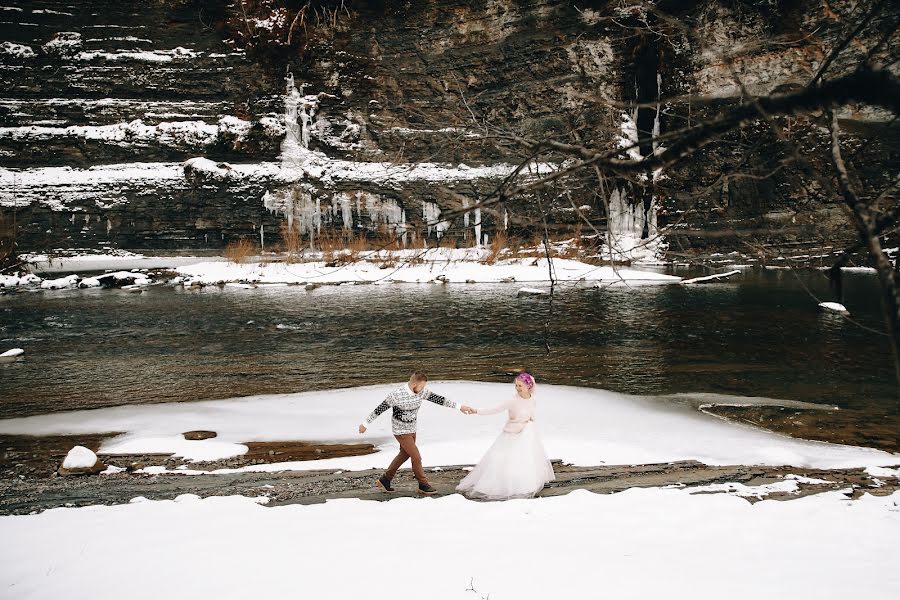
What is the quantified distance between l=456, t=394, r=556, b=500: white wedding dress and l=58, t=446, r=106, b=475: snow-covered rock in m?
4.39

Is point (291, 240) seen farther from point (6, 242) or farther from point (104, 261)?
point (6, 242)

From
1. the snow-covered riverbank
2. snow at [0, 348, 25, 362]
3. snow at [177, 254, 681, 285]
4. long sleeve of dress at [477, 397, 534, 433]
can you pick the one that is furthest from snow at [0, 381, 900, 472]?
snow at [177, 254, 681, 285]

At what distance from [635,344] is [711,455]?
23.9ft

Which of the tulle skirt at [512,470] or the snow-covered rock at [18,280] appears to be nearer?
the tulle skirt at [512,470]

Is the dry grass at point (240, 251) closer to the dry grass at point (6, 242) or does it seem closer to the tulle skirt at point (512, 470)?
the dry grass at point (6, 242)

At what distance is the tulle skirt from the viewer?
553 cm

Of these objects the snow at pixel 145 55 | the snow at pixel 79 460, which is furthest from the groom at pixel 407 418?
the snow at pixel 145 55

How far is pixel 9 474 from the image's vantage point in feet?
23.1

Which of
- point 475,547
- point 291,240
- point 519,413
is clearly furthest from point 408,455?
point 291,240

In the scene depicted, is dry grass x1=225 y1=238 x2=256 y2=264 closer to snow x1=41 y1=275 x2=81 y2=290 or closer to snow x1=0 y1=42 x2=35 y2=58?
snow x1=41 y1=275 x2=81 y2=290

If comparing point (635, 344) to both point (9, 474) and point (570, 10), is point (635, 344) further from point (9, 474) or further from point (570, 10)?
point (570, 10)

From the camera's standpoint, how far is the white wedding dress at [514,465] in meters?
5.53

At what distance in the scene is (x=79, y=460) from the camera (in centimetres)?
702

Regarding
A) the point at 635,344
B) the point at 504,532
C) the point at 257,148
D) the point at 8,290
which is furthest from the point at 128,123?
the point at 504,532
